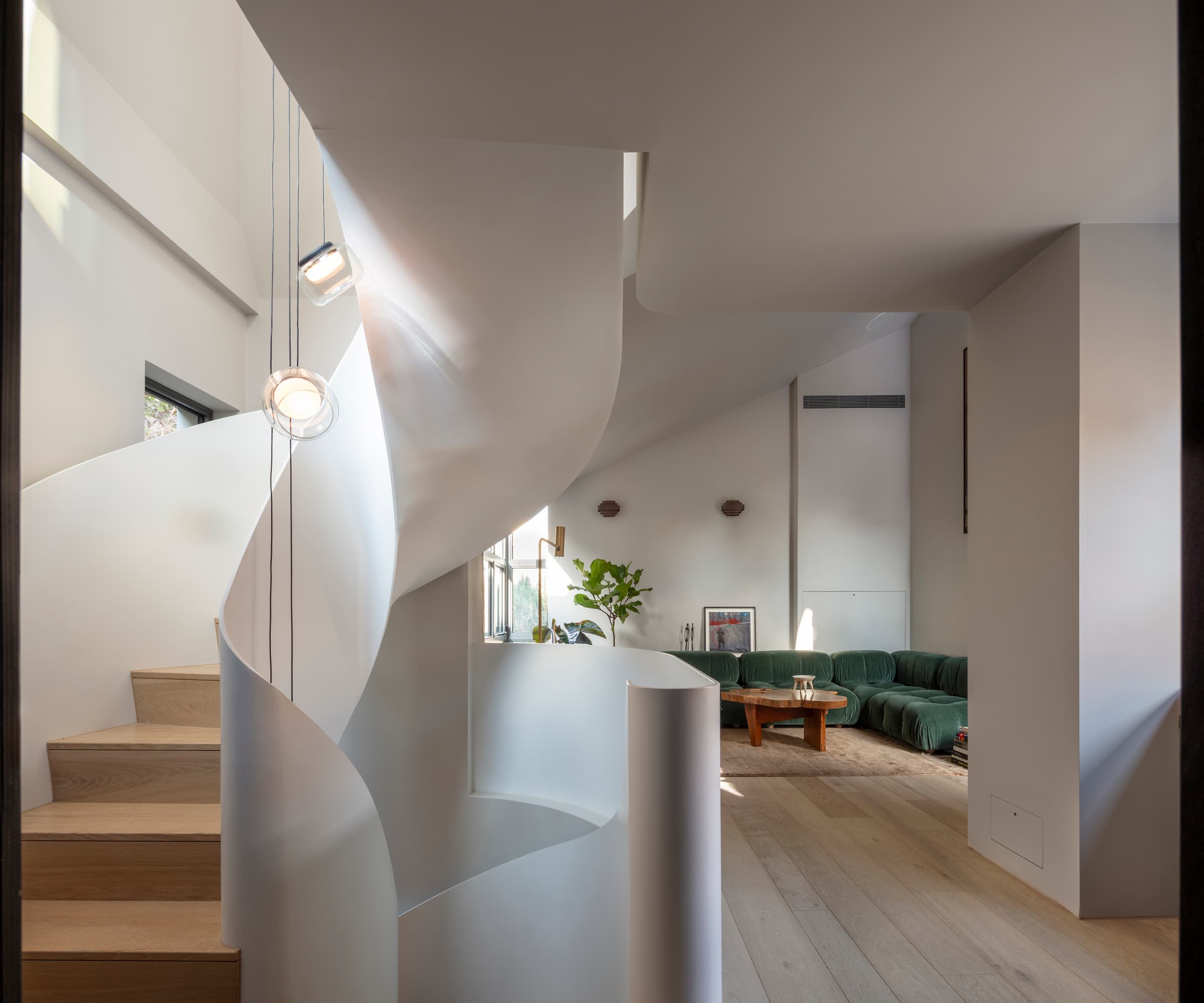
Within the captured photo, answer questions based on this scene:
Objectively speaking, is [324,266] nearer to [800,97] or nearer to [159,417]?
[800,97]

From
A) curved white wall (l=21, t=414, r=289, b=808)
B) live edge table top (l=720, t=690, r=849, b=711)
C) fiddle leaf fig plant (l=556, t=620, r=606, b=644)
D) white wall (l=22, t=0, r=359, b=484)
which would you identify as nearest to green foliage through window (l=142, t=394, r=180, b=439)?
white wall (l=22, t=0, r=359, b=484)

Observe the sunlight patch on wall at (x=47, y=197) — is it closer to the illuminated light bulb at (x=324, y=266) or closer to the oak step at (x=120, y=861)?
the illuminated light bulb at (x=324, y=266)

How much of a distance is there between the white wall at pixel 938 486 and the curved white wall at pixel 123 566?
7213mm

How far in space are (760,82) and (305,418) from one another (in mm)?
1749

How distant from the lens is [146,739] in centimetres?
263

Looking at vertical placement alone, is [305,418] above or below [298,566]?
above

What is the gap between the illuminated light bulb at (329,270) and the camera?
232cm

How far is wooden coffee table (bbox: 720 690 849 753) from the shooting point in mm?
6609

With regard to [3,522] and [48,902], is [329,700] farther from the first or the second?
[3,522]

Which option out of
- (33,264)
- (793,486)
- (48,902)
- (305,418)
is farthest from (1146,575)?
(793,486)

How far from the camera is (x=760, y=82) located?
2.07 meters

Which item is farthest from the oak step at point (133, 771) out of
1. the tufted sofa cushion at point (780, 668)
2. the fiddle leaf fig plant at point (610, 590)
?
the tufted sofa cushion at point (780, 668)

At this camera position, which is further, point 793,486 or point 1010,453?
point 793,486

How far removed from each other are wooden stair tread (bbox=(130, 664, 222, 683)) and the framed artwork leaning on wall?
679 cm
